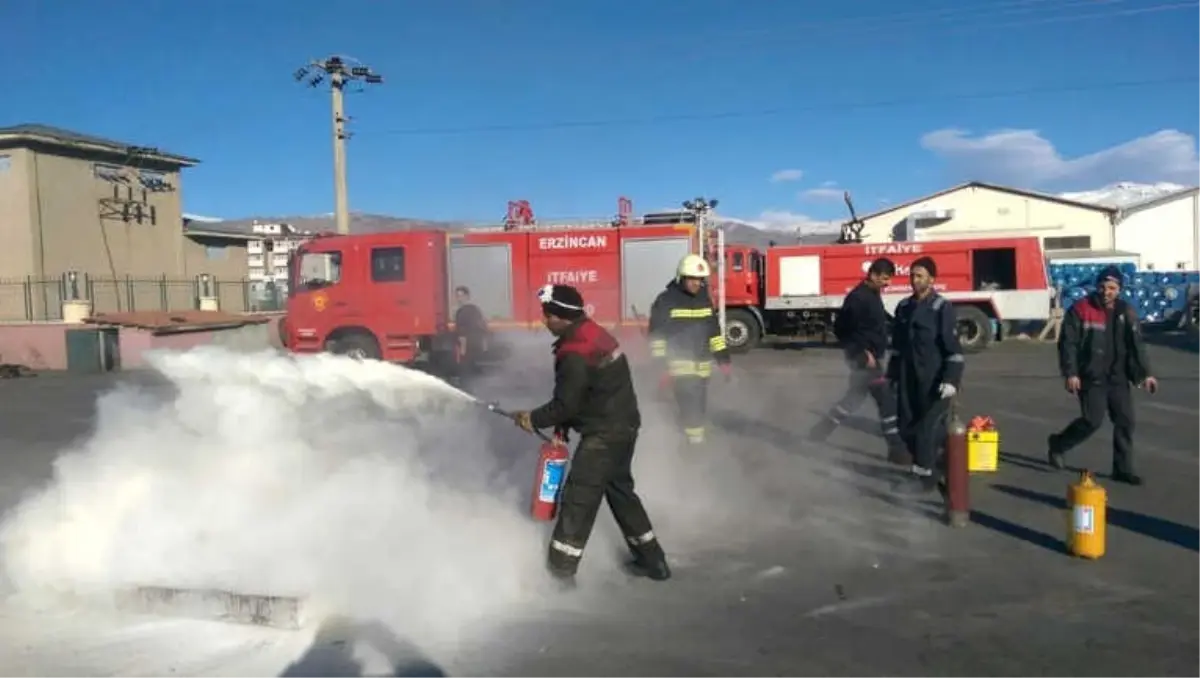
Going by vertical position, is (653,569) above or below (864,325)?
below

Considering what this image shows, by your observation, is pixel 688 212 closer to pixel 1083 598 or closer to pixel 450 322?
pixel 450 322

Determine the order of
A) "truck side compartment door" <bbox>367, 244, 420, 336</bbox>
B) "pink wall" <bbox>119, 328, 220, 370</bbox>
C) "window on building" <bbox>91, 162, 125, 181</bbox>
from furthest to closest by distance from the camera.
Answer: "window on building" <bbox>91, 162, 125, 181</bbox>, "pink wall" <bbox>119, 328, 220, 370</bbox>, "truck side compartment door" <bbox>367, 244, 420, 336</bbox>

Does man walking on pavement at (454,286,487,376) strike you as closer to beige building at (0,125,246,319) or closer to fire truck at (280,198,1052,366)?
fire truck at (280,198,1052,366)

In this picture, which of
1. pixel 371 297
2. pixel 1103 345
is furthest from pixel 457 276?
pixel 1103 345

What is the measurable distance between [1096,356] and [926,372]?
161 cm

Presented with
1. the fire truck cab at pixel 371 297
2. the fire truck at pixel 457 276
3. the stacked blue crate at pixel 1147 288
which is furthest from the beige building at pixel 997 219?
the fire truck cab at pixel 371 297

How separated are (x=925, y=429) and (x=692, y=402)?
1.93m

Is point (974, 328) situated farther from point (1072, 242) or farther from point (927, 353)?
point (1072, 242)

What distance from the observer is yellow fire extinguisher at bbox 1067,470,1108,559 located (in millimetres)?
5449

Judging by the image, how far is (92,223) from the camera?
31375 mm

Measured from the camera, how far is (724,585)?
534 cm

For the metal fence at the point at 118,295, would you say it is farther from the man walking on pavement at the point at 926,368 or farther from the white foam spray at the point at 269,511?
the man walking on pavement at the point at 926,368

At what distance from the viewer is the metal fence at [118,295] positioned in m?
27.5

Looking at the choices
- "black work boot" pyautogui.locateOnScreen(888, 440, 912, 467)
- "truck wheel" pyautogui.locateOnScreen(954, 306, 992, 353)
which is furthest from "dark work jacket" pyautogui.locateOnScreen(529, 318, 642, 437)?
"truck wheel" pyautogui.locateOnScreen(954, 306, 992, 353)
